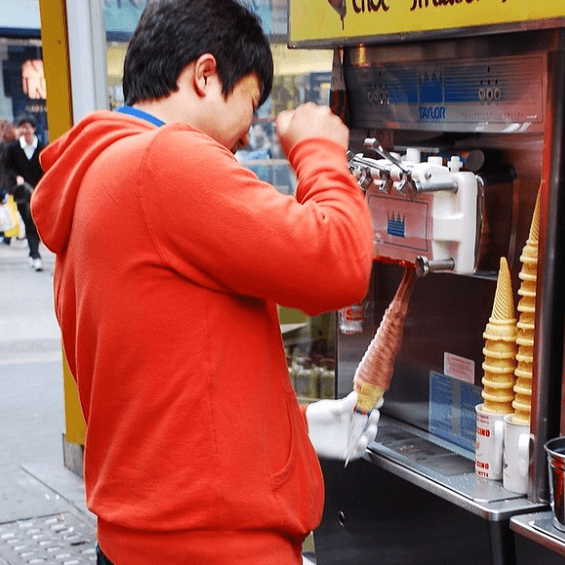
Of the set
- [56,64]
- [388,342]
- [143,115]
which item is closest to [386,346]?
[388,342]

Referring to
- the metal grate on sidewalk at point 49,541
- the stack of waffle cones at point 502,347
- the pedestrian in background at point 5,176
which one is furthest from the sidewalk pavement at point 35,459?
the pedestrian in background at point 5,176

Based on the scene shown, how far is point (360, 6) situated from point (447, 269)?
696 millimetres

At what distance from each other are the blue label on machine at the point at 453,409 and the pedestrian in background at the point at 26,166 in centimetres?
969

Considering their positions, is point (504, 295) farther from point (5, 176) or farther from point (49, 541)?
point (5, 176)

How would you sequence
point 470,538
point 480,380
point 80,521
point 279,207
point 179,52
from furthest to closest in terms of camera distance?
point 80,521 → point 480,380 → point 470,538 → point 179,52 → point 279,207

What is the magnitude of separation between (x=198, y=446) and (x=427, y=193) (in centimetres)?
101

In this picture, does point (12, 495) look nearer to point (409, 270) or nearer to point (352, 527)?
point (352, 527)

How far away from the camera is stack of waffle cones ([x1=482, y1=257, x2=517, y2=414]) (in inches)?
93.6

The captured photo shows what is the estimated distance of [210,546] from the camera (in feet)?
5.57

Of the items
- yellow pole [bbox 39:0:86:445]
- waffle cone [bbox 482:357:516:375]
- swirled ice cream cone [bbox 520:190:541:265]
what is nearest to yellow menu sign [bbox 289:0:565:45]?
swirled ice cream cone [bbox 520:190:541:265]

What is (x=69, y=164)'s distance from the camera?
5.71 feet

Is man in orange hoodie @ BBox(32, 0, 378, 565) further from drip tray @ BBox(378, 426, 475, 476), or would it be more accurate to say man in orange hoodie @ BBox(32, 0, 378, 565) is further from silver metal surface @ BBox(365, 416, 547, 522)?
drip tray @ BBox(378, 426, 475, 476)

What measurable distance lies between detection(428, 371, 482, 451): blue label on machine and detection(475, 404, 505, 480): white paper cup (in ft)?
0.64

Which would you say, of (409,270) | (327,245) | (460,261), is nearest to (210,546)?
(327,245)
